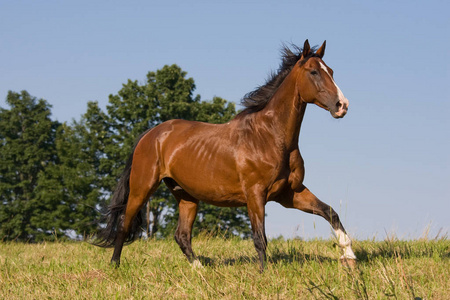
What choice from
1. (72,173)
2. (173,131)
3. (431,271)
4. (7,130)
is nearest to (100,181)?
(72,173)

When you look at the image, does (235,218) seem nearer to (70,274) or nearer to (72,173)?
(72,173)

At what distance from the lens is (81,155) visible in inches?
1416

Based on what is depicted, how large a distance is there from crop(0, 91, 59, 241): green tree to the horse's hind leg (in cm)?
2947

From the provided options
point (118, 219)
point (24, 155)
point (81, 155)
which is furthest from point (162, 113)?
point (118, 219)

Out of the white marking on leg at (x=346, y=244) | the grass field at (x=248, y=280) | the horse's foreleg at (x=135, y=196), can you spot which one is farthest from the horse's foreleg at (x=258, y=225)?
the horse's foreleg at (x=135, y=196)

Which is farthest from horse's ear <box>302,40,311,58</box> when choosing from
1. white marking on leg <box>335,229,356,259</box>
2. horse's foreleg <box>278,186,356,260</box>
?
white marking on leg <box>335,229,356,259</box>

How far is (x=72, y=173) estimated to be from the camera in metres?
35.2

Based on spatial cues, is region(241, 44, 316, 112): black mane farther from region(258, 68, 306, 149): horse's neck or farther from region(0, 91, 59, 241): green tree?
region(0, 91, 59, 241): green tree

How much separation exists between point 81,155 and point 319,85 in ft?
106

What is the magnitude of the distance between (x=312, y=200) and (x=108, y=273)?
9.37 feet

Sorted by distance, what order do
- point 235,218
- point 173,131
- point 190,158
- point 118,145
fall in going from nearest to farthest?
point 190,158, point 173,131, point 235,218, point 118,145

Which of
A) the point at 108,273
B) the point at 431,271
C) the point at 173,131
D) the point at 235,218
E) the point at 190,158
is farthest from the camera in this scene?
the point at 235,218

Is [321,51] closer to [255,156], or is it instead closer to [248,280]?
[255,156]

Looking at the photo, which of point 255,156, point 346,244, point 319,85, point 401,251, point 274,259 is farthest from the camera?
point 401,251
